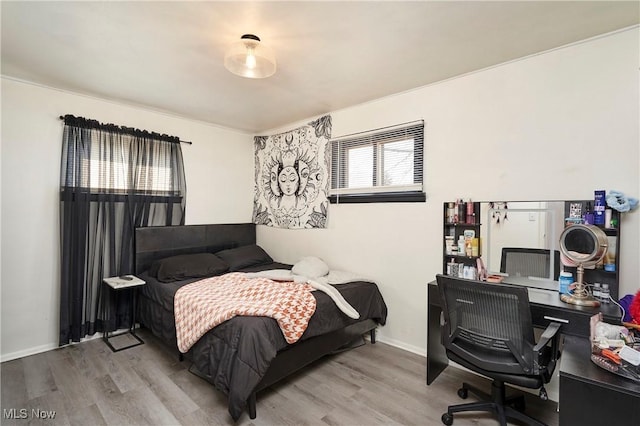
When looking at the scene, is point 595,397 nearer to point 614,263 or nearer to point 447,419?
point 447,419

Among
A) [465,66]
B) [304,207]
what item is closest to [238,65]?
[465,66]

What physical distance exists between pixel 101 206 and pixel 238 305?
2095mm

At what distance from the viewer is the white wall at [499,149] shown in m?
1.98

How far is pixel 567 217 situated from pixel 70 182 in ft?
14.1

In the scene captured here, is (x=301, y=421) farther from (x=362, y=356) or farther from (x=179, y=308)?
(x=179, y=308)

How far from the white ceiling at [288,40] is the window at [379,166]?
18.4 inches

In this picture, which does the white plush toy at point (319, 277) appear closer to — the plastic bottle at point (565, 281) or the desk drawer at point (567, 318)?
the desk drawer at point (567, 318)

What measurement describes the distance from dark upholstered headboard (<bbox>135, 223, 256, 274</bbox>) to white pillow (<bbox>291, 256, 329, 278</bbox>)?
137 cm

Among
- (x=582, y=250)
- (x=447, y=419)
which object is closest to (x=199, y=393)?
(x=447, y=419)

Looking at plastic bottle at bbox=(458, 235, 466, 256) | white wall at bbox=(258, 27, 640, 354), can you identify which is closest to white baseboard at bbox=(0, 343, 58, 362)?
white wall at bbox=(258, 27, 640, 354)

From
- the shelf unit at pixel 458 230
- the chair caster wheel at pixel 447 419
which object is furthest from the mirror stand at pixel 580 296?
the chair caster wheel at pixel 447 419

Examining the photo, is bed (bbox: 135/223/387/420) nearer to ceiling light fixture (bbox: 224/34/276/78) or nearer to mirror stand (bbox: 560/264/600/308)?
mirror stand (bbox: 560/264/600/308)

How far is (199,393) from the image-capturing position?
2.26 meters

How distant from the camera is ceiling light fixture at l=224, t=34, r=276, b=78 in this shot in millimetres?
1972
